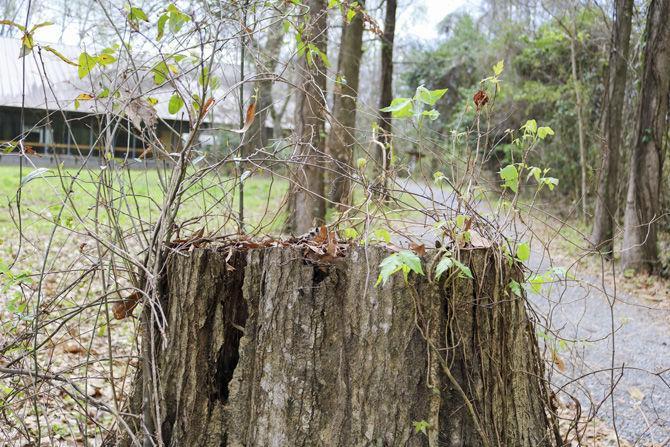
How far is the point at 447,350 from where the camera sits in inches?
83.4

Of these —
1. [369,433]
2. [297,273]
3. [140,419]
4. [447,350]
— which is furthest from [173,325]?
[447,350]

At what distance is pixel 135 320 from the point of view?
13.8ft

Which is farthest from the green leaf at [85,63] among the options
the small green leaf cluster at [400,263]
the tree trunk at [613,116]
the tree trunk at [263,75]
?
the tree trunk at [613,116]

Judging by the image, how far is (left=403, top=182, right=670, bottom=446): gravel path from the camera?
12.2 ft

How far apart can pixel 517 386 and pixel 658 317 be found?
20.3 ft

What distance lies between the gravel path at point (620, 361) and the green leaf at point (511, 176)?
52 cm

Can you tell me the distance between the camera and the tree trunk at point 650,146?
8797mm

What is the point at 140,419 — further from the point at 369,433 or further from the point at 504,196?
the point at 504,196

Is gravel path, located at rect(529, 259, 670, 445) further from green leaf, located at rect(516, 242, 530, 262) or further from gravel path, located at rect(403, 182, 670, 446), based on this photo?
green leaf, located at rect(516, 242, 530, 262)

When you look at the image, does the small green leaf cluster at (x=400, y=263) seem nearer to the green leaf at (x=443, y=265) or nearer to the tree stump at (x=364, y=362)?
the green leaf at (x=443, y=265)

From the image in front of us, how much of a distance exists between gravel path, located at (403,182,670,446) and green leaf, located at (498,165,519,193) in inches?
20.5

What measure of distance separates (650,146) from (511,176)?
7.92m

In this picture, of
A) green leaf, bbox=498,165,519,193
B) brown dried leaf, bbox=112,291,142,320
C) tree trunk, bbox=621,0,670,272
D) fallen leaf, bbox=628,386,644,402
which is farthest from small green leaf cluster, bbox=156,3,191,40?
tree trunk, bbox=621,0,670,272

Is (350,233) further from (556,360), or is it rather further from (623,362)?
(623,362)
